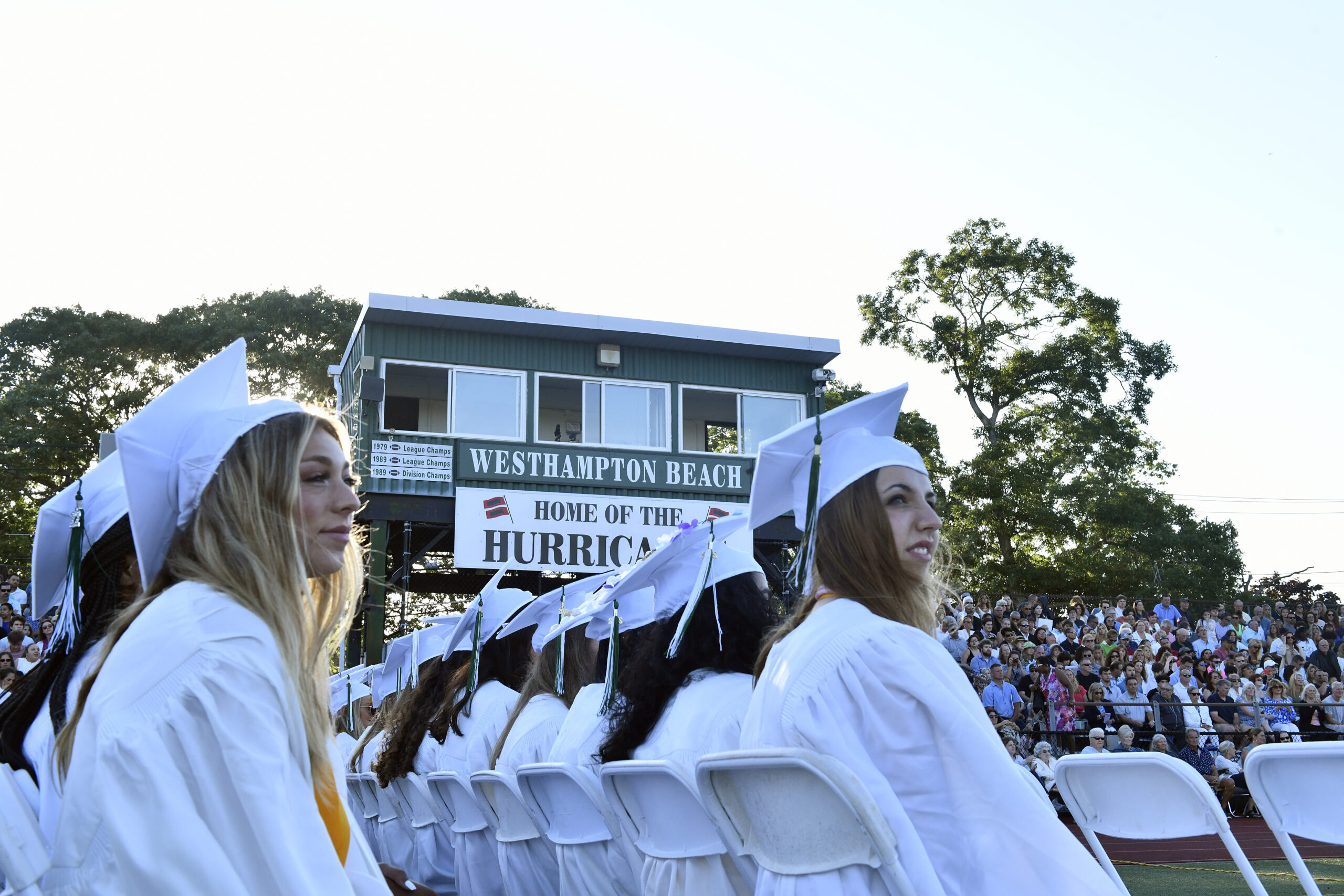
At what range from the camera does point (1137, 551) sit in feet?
95.9

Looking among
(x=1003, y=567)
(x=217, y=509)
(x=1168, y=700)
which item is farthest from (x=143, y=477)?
(x=1003, y=567)

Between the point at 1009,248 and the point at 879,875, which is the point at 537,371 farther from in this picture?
the point at 879,875

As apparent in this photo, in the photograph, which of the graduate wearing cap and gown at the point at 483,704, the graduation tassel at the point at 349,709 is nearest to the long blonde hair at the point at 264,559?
the graduate wearing cap and gown at the point at 483,704

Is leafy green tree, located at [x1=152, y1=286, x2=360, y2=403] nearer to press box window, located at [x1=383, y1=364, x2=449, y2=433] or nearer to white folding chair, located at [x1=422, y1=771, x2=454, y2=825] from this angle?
press box window, located at [x1=383, y1=364, x2=449, y2=433]

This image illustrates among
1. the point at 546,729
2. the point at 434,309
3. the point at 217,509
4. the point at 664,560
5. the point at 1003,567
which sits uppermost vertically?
the point at 434,309

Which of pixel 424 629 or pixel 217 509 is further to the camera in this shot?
pixel 424 629

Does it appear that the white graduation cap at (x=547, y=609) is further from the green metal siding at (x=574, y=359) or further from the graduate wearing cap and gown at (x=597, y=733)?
the green metal siding at (x=574, y=359)

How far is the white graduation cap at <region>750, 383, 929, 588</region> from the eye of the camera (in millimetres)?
3238

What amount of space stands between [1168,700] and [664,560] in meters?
11.4

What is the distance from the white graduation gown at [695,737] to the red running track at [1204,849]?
16.3 ft

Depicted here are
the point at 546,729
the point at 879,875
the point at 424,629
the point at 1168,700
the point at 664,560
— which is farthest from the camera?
the point at 1168,700

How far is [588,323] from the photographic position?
20.9 m

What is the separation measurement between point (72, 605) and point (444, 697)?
4.78 metres

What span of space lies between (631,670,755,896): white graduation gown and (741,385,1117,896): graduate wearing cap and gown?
0.65 m
